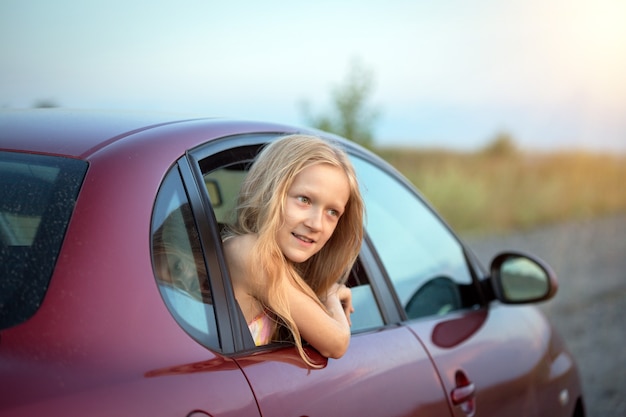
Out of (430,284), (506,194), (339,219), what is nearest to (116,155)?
(339,219)

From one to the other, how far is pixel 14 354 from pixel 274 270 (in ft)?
2.66

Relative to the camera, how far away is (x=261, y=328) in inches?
99.9

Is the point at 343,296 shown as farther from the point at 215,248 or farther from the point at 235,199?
the point at 215,248

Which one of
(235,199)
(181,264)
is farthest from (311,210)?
(181,264)

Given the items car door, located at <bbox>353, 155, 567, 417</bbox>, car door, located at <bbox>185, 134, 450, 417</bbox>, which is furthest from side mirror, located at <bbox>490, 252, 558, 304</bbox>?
car door, located at <bbox>185, 134, 450, 417</bbox>

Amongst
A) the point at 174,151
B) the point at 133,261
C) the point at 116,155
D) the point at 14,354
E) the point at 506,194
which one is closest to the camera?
the point at 14,354

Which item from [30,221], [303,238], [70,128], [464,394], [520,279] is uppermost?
[70,128]

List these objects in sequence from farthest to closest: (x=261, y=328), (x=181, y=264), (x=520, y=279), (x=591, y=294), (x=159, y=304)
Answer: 1. (x=591, y=294)
2. (x=520, y=279)
3. (x=261, y=328)
4. (x=181, y=264)
5. (x=159, y=304)

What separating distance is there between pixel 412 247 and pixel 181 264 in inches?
61.2

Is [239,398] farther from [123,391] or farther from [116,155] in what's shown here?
[116,155]

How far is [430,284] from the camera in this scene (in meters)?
3.70

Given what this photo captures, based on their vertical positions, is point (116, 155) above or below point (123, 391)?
above

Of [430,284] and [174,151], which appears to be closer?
[174,151]

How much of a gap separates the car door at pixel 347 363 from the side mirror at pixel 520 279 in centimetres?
81
